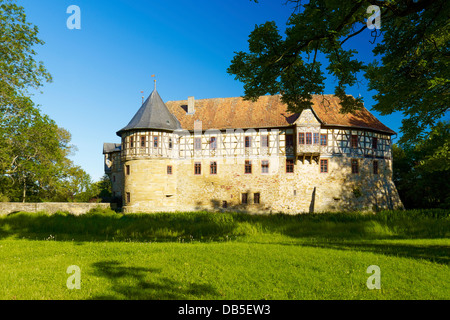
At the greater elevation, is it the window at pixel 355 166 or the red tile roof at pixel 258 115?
the red tile roof at pixel 258 115

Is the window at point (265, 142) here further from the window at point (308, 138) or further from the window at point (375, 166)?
the window at point (375, 166)

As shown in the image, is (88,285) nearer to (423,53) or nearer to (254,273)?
(254,273)

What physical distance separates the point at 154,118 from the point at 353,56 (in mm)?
22915

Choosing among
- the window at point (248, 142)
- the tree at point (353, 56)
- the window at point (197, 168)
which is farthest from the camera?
the window at point (197, 168)

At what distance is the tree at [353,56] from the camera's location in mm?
6984

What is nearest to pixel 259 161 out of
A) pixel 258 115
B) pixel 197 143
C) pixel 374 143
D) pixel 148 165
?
pixel 258 115

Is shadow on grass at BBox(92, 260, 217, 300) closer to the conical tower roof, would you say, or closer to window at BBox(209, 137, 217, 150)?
the conical tower roof

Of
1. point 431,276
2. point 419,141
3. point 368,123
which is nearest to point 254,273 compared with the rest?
point 431,276

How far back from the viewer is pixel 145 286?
4738 mm

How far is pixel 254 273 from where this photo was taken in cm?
545

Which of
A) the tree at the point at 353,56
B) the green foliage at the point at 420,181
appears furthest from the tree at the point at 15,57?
the green foliage at the point at 420,181

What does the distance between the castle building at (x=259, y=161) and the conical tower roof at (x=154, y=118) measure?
99 mm

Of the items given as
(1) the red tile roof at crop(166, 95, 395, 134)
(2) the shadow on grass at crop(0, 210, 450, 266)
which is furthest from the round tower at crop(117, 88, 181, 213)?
(2) the shadow on grass at crop(0, 210, 450, 266)

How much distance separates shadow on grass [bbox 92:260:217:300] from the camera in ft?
14.2
